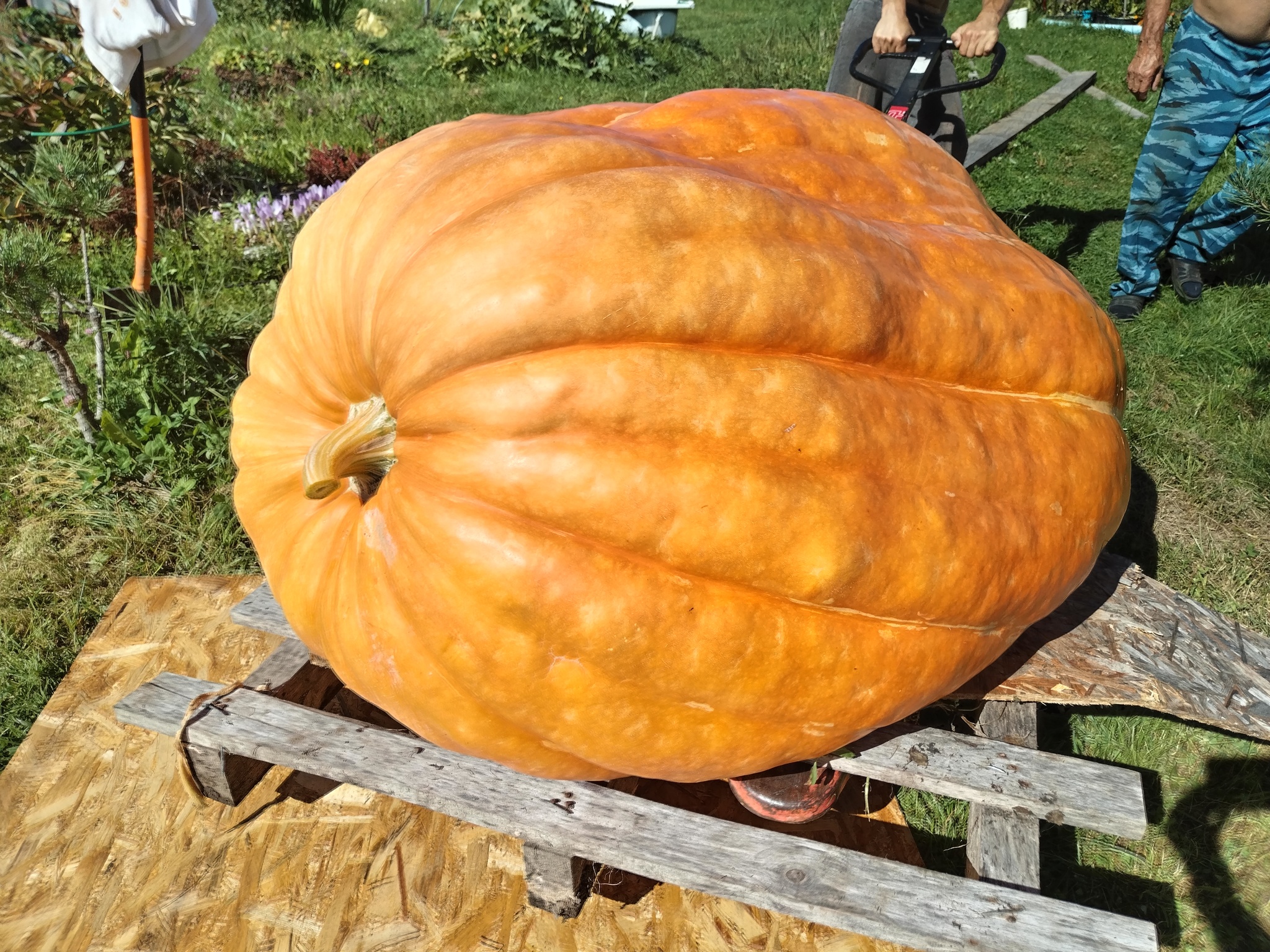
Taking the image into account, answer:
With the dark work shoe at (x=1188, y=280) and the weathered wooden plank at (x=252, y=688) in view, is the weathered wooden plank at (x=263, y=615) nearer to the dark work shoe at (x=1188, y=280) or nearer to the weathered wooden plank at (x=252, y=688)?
the weathered wooden plank at (x=252, y=688)

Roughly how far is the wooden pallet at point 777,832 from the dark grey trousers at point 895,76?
2936 millimetres

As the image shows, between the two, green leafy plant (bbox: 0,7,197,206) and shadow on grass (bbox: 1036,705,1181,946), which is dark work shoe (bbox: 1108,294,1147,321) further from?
green leafy plant (bbox: 0,7,197,206)

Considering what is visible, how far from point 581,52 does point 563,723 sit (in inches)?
362

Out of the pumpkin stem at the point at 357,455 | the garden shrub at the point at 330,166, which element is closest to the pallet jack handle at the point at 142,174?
the garden shrub at the point at 330,166

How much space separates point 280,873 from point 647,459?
1.44m

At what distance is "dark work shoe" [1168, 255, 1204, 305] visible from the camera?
4.79 m

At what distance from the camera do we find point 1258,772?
2.49 m

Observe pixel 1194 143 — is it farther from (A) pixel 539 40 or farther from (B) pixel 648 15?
(B) pixel 648 15

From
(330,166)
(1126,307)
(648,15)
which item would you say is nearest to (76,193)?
(330,166)

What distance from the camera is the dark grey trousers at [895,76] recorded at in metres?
4.09

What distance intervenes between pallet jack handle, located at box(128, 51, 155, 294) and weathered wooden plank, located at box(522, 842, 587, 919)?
2.92 metres

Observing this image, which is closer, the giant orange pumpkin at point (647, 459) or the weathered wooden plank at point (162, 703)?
the giant orange pumpkin at point (647, 459)

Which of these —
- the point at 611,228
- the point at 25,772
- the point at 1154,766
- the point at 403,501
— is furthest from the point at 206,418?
the point at 1154,766

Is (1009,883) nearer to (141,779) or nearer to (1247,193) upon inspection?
(141,779)
